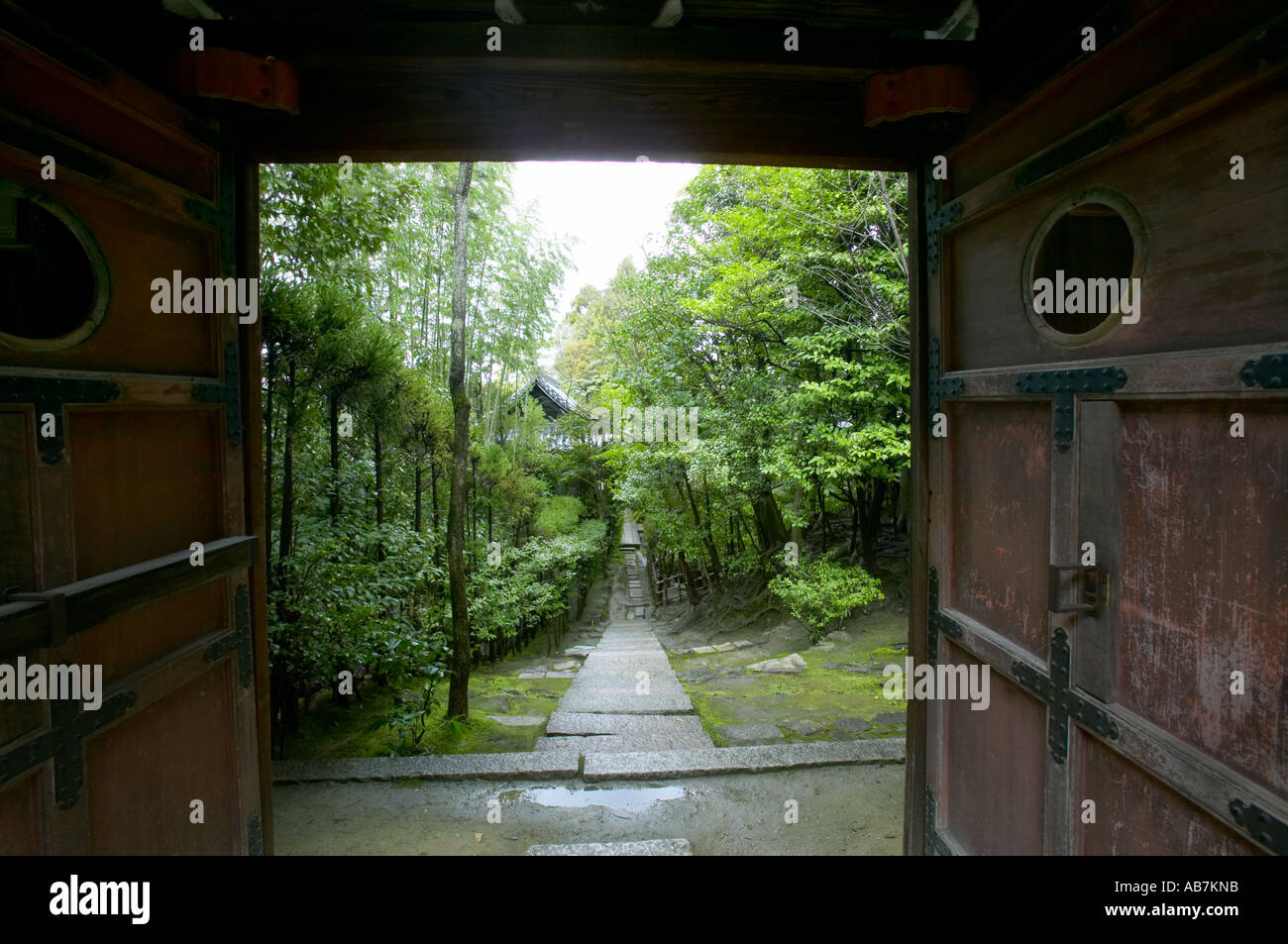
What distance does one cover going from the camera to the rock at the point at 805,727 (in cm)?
480

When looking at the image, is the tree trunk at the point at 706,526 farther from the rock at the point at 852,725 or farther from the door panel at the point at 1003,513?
the door panel at the point at 1003,513

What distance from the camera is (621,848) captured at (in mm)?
3156

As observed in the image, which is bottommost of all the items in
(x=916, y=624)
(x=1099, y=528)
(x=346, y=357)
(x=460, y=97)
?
(x=916, y=624)

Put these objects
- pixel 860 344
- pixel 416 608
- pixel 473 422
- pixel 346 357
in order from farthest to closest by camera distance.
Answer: pixel 473 422, pixel 860 344, pixel 416 608, pixel 346 357

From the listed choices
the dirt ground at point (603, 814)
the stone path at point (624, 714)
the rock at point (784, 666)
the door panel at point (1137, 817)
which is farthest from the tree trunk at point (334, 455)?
the rock at point (784, 666)

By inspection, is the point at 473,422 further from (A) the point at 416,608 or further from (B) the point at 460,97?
(B) the point at 460,97

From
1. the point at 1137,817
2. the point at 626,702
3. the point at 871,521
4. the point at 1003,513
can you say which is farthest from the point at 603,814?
the point at 871,521

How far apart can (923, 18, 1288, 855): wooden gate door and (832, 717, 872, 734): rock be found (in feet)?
8.35

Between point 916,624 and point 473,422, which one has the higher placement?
point 473,422

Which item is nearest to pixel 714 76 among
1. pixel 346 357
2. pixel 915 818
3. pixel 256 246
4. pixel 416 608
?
pixel 256 246

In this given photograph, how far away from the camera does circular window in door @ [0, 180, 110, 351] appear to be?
165 centimetres

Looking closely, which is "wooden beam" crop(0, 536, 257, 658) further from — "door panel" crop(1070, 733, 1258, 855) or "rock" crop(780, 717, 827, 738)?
"rock" crop(780, 717, 827, 738)

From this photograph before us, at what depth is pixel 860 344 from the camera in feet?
23.8

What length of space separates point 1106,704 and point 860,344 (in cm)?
622
